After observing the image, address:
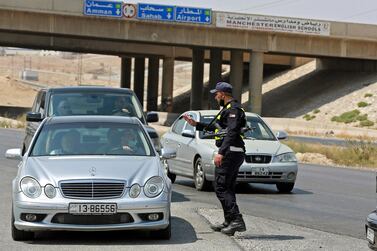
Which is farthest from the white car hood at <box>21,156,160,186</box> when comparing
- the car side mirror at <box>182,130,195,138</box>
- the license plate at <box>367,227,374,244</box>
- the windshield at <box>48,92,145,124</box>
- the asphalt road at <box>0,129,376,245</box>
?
the car side mirror at <box>182,130,195,138</box>

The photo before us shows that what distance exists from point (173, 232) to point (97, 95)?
15.9 ft

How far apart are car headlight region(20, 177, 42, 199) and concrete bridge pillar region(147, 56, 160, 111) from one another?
75.1 meters

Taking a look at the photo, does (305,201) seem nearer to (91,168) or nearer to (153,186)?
(153,186)

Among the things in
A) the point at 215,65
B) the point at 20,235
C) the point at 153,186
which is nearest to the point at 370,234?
the point at 153,186

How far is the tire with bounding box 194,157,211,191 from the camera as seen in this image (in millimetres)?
16641

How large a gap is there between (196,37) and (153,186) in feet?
161

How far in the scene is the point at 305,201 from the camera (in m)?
15.6

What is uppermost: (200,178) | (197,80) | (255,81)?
(200,178)

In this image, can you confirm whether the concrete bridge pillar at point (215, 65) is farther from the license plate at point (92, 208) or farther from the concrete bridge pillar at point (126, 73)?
the license plate at point (92, 208)

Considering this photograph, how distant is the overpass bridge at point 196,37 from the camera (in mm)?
54969

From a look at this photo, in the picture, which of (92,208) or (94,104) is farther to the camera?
(94,104)

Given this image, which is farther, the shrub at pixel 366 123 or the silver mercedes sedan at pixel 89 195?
the shrub at pixel 366 123

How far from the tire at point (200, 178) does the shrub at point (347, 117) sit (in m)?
43.7

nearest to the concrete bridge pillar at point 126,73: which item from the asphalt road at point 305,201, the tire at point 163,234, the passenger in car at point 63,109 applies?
the asphalt road at point 305,201
